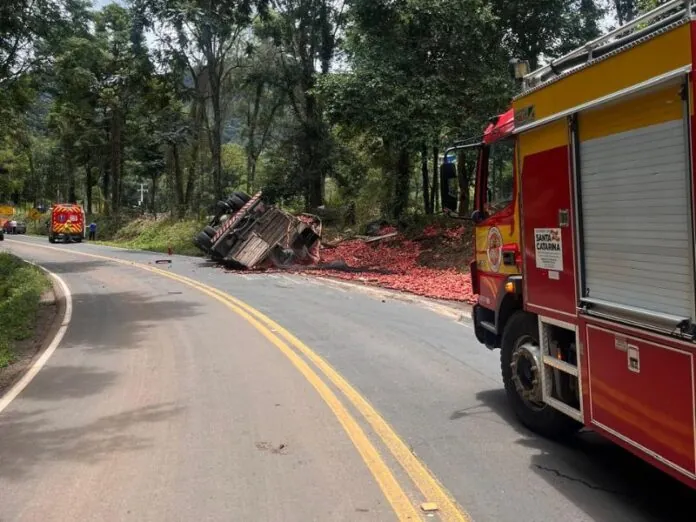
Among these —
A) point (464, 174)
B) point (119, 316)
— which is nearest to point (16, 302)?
point (119, 316)

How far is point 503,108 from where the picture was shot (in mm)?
23156

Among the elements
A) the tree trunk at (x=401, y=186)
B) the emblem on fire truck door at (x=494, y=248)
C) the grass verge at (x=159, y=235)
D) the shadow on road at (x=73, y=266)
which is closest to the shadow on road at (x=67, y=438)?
the emblem on fire truck door at (x=494, y=248)

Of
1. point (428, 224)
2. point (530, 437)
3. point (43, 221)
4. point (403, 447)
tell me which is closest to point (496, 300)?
point (530, 437)

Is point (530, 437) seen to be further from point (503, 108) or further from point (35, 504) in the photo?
point (503, 108)

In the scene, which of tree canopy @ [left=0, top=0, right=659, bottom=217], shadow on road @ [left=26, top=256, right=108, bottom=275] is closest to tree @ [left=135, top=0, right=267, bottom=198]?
tree canopy @ [left=0, top=0, right=659, bottom=217]

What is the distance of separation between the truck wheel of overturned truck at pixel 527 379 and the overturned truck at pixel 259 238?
702 inches

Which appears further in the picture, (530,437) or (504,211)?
(504,211)

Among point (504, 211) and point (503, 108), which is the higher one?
point (503, 108)

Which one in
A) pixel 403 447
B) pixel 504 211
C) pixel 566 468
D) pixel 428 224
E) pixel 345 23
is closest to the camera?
pixel 566 468

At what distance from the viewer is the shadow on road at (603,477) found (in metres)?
4.23

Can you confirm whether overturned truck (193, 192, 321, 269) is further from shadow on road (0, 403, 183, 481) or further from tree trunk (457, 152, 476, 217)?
shadow on road (0, 403, 183, 481)

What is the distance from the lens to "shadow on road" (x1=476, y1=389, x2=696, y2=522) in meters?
4.23

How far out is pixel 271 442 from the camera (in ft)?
18.1

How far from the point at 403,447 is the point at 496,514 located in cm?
131
